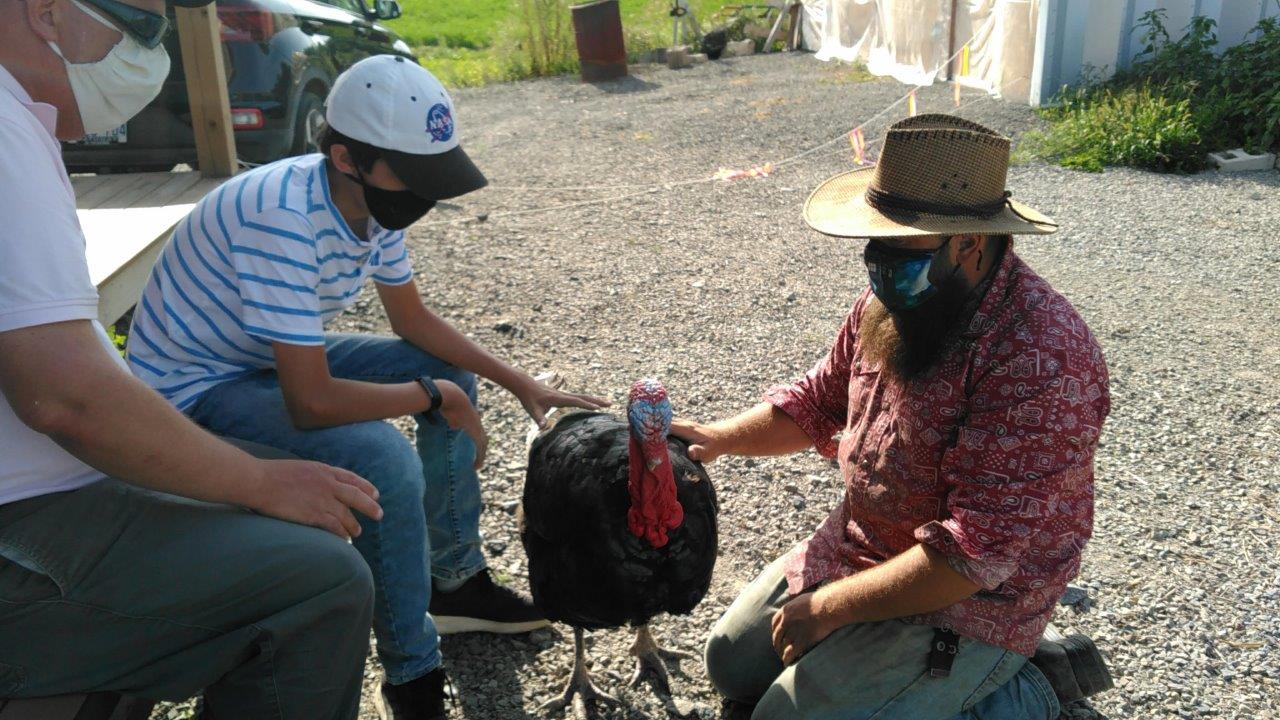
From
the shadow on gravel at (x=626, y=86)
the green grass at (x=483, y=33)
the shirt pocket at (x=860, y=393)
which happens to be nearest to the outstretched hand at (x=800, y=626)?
the shirt pocket at (x=860, y=393)

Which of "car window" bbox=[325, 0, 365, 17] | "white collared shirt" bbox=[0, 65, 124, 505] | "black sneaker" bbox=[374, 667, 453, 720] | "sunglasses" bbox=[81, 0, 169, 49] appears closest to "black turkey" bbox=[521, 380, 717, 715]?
"black sneaker" bbox=[374, 667, 453, 720]

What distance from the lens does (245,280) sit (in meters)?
2.51

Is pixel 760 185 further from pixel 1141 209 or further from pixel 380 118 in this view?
pixel 380 118

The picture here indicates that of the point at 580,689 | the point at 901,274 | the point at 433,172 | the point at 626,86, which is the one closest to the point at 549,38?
the point at 626,86

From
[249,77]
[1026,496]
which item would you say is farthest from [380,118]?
[249,77]

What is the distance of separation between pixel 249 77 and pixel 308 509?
18.0 feet

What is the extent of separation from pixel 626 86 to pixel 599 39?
1009mm

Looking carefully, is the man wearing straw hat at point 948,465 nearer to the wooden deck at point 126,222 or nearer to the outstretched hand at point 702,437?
the outstretched hand at point 702,437

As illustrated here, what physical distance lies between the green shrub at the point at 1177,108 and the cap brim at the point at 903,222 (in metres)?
7.30

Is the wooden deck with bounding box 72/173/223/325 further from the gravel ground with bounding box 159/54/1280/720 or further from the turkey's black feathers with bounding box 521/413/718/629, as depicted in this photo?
the turkey's black feathers with bounding box 521/413/718/629

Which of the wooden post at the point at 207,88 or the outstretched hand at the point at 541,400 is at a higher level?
the wooden post at the point at 207,88

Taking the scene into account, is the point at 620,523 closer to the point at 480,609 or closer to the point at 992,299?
the point at 480,609

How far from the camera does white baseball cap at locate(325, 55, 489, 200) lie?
2598mm

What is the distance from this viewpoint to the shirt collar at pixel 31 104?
6.26 ft
